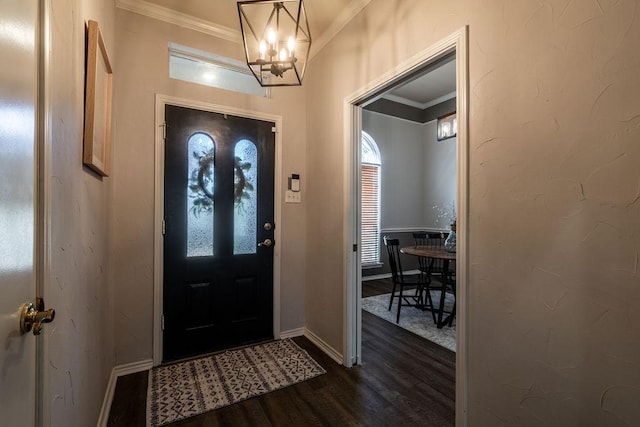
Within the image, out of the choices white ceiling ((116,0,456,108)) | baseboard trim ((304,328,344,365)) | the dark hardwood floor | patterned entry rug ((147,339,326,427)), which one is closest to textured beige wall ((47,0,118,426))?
patterned entry rug ((147,339,326,427))

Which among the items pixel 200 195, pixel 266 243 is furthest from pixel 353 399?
pixel 200 195

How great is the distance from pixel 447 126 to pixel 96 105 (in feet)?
16.5

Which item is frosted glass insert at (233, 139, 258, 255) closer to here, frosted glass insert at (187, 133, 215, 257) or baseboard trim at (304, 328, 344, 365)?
frosted glass insert at (187, 133, 215, 257)

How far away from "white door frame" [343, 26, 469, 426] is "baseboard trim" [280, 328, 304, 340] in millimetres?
742

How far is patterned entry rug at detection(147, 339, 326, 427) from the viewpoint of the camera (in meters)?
1.88

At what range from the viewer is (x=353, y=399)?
1.97 meters

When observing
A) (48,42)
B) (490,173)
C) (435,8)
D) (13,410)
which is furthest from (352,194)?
(13,410)

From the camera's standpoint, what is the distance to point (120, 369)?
2.24 m

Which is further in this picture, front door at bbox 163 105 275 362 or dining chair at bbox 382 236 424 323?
dining chair at bbox 382 236 424 323

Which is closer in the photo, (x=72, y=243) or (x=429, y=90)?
(x=72, y=243)

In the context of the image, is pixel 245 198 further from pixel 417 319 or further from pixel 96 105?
pixel 417 319

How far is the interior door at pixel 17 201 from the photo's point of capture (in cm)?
58

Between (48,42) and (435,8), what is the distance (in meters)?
1.77

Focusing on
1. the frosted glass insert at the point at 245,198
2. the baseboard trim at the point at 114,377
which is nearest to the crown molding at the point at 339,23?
the frosted glass insert at the point at 245,198
